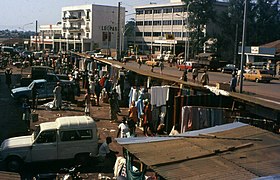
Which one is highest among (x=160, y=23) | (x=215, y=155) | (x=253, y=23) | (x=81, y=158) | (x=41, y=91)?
(x=160, y=23)

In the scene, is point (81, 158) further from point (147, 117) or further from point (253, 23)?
point (253, 23)

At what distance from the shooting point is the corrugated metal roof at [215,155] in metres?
6.78

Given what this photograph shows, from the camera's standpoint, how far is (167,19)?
89.1 metres

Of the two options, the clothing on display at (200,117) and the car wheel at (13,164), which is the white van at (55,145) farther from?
the clothing on display at (200,117)

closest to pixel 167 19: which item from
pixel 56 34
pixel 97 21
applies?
pixel 97 21

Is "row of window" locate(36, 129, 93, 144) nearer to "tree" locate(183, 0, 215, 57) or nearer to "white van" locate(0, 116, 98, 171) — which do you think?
"white van" locate(0, 116, 98, 171)

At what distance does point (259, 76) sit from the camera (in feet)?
110

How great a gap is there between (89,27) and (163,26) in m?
18.3

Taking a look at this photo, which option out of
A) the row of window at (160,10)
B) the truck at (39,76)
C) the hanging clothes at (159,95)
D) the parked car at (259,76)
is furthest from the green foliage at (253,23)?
the hanging clothes at (159,95)

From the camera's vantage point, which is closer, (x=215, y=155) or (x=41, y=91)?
(x=215, y=155)

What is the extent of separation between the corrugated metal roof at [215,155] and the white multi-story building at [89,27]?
83.6 meters

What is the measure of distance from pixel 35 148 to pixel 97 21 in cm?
8686

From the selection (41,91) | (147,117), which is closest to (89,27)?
(41,91)

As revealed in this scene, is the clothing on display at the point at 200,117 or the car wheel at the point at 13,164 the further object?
the clothing on display at the point at 200,117
